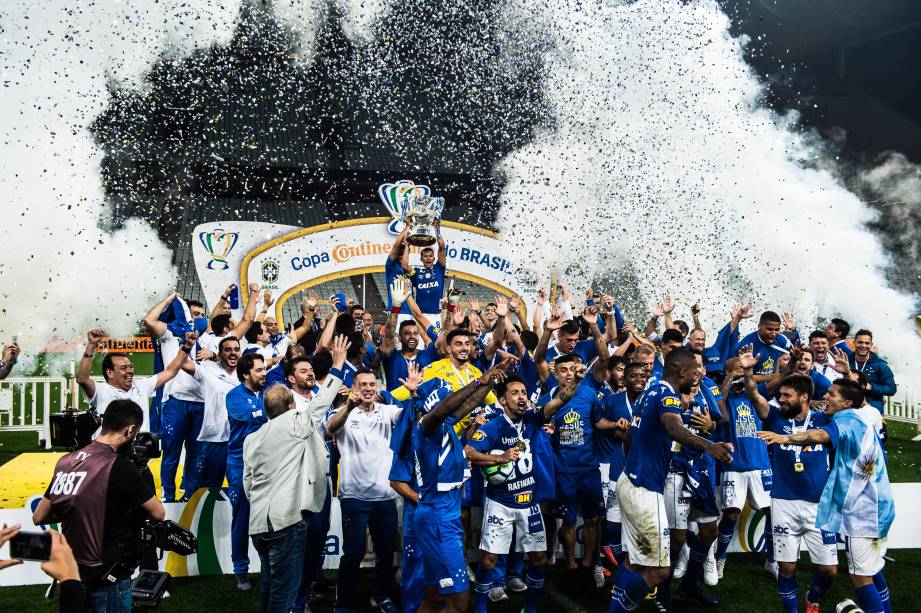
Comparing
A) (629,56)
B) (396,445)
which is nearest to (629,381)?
(396,445)

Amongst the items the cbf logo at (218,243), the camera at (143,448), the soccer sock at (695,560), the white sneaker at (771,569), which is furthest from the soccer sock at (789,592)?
the cbf logo at (218,243)

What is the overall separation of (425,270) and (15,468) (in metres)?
6.98

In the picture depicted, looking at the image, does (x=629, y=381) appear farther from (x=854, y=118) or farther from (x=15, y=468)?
(x=854, y=118)

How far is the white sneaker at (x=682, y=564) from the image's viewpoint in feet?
23.4

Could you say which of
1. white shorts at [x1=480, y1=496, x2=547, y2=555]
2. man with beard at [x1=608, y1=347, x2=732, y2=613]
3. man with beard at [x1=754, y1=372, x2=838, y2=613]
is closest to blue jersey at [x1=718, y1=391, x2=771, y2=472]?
man with beard at [x1=754, y1=372, x2=838, y2=613]

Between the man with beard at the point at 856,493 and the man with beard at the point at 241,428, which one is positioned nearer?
the man with beard at the point at 856,493

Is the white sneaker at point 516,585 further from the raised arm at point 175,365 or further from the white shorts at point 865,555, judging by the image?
the raised arm at point 175,365

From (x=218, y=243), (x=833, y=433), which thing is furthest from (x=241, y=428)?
(x=218, y=243)

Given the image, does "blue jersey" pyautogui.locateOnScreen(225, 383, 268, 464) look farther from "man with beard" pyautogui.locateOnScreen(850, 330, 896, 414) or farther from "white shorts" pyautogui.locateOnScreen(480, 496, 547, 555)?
"man with beard" pyautogui.locateOnScreen(850, 330, 896, 414)

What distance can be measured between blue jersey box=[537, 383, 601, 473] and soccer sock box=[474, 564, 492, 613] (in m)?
1.44

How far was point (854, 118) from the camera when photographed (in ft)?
98.3

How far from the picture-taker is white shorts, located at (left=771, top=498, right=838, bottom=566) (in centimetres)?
595

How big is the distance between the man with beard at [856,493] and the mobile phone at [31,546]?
4748 millimetres

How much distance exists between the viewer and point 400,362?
795 cm
